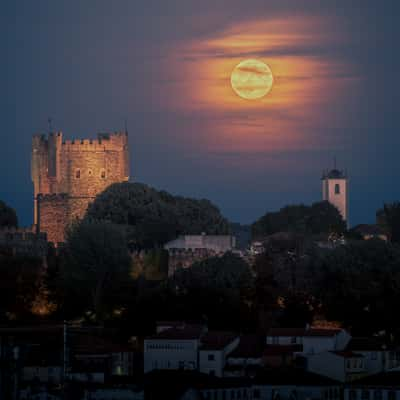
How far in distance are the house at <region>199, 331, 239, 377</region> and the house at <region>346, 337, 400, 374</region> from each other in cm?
425

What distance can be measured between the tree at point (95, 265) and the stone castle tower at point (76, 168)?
18.0 metres

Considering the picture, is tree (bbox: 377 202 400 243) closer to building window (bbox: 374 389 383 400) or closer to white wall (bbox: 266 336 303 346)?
white wall (bbox: 266 336 303 346)

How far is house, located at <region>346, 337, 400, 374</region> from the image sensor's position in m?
71.2

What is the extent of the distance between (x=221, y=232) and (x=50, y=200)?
9.48 meters

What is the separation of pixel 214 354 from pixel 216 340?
1550mm

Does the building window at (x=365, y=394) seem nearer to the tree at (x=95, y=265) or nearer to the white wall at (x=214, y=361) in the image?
the white wall at (x=214, y=361)

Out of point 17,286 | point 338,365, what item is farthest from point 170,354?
Answer: point 17,286

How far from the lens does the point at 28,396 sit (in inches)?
2562

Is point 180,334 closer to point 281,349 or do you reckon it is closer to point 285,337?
point 281,349

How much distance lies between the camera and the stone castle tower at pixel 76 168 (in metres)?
106

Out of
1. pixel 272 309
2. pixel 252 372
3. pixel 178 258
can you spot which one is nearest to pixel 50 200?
pixel 178 258

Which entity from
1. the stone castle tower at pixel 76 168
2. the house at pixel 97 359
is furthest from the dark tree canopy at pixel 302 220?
the house at pixel 97 359

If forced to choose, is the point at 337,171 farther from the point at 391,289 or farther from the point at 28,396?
the point at 28,396

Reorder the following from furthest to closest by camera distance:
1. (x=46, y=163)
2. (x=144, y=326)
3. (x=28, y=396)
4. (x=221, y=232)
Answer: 1. (x=46, y=163)
2. (x=221, y=232)
3. (x=144, y=326)
4. (x=28, y=396)
